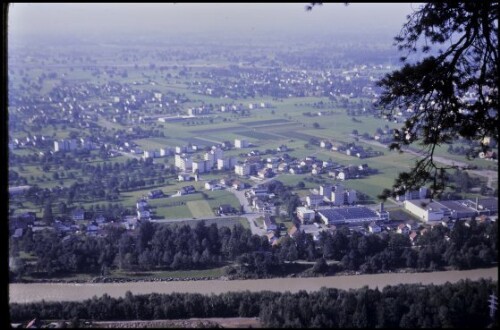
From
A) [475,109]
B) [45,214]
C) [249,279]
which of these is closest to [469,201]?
[249,279]

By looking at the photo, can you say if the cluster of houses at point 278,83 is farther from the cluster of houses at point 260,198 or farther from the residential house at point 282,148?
the cluster of houses at point 260,198

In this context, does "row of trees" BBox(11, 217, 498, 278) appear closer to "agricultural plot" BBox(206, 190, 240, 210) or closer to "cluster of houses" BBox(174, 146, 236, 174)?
"agricultural plot" BBox(206, 190, 240, 210)

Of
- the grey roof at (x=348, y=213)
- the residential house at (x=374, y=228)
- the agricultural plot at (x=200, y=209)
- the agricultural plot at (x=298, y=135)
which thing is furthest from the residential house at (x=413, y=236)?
the agricultural plot at (x=298, y=135)

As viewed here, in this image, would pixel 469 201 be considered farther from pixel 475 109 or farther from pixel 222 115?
pixel 222 115

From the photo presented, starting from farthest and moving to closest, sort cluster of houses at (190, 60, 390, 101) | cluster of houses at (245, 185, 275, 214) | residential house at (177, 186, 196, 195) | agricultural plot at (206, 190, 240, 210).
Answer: cluster of houses at (190, 60, 390, 101)
residential house at (177, 186, 196, 195)
agricultural plot at (206, 190, 240, 210)
cluster of houses at (245, 185, 275, 214)

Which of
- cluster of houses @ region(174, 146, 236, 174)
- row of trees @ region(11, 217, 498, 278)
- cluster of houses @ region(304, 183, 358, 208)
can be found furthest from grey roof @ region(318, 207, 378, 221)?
cluster of houses @ region(174, 146, 236, 174)

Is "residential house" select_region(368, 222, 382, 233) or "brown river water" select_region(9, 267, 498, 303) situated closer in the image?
"brown river water" select_region(9, 267, 498, 303)
